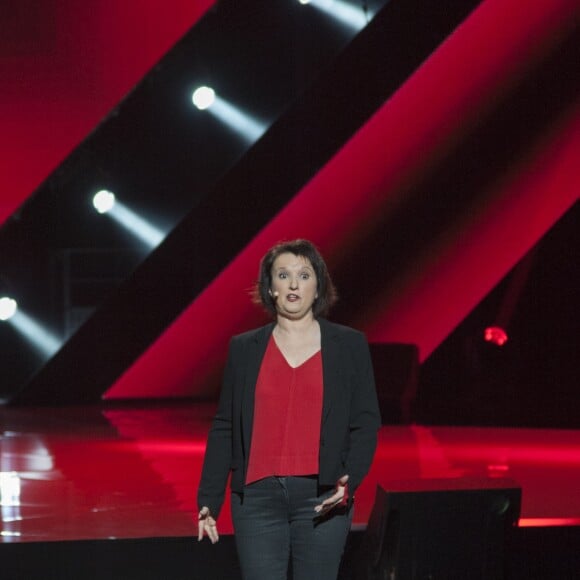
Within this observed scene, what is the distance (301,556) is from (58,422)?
618 centimetres

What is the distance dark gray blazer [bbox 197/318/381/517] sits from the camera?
2.56 meters

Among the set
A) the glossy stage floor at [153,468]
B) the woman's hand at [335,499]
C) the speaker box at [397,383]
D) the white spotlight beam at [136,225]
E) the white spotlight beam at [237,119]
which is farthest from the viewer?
the white spotlight beam at [136,225]

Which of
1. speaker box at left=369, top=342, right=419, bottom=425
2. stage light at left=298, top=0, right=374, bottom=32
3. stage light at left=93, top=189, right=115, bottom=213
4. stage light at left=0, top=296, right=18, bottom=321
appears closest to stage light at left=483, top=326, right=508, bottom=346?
speaker box at left=369, top=342, right=419, bottom=425

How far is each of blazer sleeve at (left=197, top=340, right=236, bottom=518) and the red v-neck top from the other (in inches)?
3.6

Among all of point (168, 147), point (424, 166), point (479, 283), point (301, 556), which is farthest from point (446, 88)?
point (301, 556)

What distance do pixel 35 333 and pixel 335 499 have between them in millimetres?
7720

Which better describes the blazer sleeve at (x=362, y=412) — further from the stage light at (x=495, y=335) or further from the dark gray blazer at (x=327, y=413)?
the stage light at (x=495, y=335)

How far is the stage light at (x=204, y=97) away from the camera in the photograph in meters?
9.59

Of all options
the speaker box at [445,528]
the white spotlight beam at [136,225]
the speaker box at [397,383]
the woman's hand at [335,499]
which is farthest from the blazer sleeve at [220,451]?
the white spotlight beam at [136,225]

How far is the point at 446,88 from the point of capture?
984cm

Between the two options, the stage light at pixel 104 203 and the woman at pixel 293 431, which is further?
the stage light at pixel 104 203

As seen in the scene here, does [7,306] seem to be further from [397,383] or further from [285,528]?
[285,528]

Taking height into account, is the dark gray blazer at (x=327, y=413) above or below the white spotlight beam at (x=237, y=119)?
below

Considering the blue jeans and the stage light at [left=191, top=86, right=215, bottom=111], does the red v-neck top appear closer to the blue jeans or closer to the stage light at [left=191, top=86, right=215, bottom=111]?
the blue jeans
